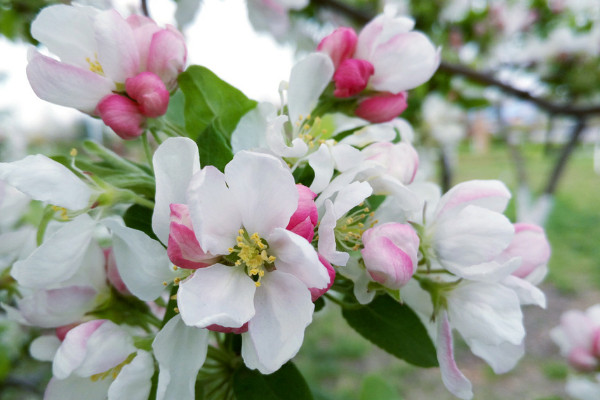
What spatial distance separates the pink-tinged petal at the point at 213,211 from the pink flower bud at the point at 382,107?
25 centimetres

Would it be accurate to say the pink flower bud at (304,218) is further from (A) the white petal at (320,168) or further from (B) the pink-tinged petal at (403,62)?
(B) the pink-tinged petal at (403,62)

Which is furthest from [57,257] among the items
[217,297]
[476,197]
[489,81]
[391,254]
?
[489,81]

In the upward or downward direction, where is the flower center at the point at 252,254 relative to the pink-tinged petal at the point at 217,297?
upward

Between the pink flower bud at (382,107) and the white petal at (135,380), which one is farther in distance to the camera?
the pink flower bud at (382,107)

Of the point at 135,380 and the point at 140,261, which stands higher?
the point at 140,261

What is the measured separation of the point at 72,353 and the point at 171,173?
0.20m

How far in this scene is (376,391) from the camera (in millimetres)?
966

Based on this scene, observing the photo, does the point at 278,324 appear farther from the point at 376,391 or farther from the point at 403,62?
the point at 376,391

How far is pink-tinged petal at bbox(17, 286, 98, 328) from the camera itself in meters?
0.52

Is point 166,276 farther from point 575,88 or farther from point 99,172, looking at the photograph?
point 575,88

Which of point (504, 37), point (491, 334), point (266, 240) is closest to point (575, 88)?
point (504, 37)

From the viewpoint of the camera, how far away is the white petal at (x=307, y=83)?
0.55m

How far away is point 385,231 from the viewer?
471 millimetres

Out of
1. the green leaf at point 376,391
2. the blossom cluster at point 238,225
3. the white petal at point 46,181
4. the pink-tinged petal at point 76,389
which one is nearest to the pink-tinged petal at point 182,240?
the blossom cluster at point 238,225
